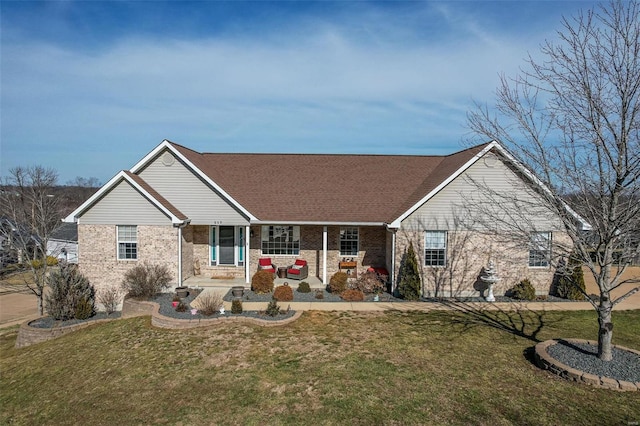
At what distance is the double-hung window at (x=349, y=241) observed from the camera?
2117 centimetres

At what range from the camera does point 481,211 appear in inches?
657

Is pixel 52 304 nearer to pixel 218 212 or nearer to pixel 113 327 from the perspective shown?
pixel 113 327

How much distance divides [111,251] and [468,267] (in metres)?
16.4

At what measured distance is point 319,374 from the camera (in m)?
10.5

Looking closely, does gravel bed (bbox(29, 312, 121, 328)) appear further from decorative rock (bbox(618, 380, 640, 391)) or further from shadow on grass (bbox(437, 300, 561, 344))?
decorative rock (bbox(618, 380, 640, 391))

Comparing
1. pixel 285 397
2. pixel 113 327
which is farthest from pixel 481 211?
pixel 113 327

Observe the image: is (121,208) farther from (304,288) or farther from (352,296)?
(352,296)

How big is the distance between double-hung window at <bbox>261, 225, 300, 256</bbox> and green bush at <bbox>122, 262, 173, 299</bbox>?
17.2ft

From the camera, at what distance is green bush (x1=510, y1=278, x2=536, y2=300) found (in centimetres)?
1761

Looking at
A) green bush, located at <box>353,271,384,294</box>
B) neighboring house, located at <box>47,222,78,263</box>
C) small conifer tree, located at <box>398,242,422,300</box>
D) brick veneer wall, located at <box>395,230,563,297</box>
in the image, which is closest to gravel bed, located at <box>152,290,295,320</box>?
green bush, located at <box>353,271,384,294</box>

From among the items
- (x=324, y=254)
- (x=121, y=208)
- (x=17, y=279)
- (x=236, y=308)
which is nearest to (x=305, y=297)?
(x=324, y=254)

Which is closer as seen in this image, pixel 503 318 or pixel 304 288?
pixel 503 318

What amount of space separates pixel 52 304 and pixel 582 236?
19.3 metres

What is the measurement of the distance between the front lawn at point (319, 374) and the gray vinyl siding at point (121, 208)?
16.5ft
